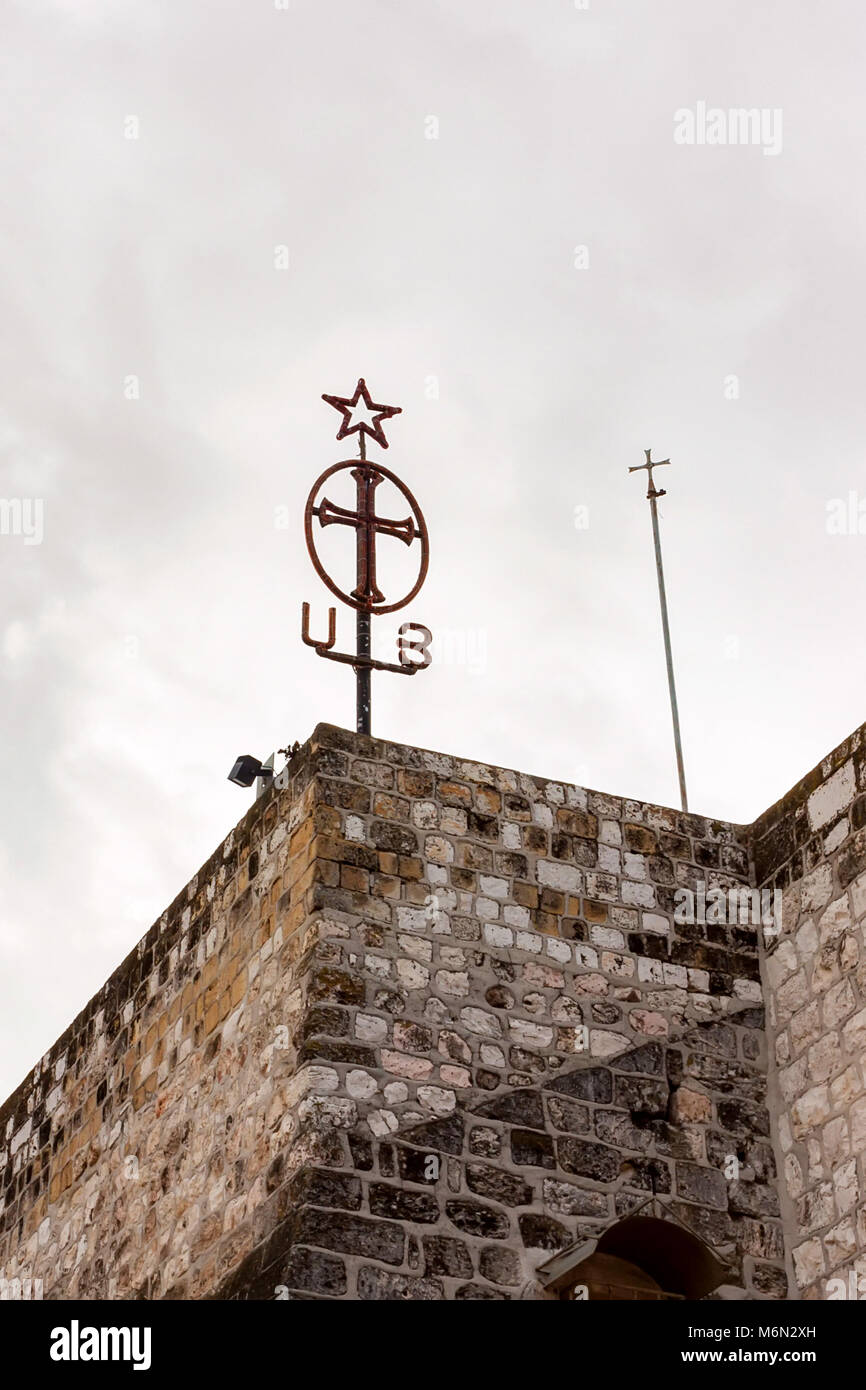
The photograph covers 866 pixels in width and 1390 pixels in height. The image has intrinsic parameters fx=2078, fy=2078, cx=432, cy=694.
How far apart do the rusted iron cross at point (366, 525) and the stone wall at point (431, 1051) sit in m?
1.38

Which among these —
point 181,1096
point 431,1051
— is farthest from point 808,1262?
point 181,1096

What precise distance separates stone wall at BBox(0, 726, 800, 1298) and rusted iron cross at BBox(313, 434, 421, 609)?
Answer: 1.38 metres

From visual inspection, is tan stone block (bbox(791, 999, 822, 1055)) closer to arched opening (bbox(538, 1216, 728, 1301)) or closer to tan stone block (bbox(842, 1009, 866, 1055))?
tan stone block (bbox(842, 1009, 866, 1055))

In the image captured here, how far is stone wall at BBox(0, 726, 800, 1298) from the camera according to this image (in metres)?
7.66

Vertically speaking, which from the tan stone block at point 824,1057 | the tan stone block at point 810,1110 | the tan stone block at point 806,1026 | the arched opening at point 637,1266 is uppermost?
the tan stone block at point 806,1026

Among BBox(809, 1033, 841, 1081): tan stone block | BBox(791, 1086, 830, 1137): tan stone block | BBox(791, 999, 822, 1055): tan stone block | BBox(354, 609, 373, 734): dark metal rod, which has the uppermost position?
BBox(354, 609, 373, 734): dark metal rod

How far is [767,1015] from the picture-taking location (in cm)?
877

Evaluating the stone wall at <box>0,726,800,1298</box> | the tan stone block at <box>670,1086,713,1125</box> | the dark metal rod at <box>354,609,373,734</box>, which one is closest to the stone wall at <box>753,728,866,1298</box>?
the stone wall at <box>0,726,800,1298</box>

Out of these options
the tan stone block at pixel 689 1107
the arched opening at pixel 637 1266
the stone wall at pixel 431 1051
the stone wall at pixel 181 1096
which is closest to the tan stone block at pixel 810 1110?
the stone wall at pixel 431 1051

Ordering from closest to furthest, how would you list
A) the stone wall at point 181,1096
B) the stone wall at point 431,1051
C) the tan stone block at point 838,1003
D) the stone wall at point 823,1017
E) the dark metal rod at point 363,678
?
1. the stone wall at point 431,1051
2. the stone wall at point 823,1017
3. the stone wall at point 181,1096
4. the tan stone block at point 838,1003
5. the dark metal rod at point 363,678

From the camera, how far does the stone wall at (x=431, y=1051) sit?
766 cm

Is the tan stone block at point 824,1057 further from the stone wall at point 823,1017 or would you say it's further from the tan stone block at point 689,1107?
the tan stone block at point 689,1107
